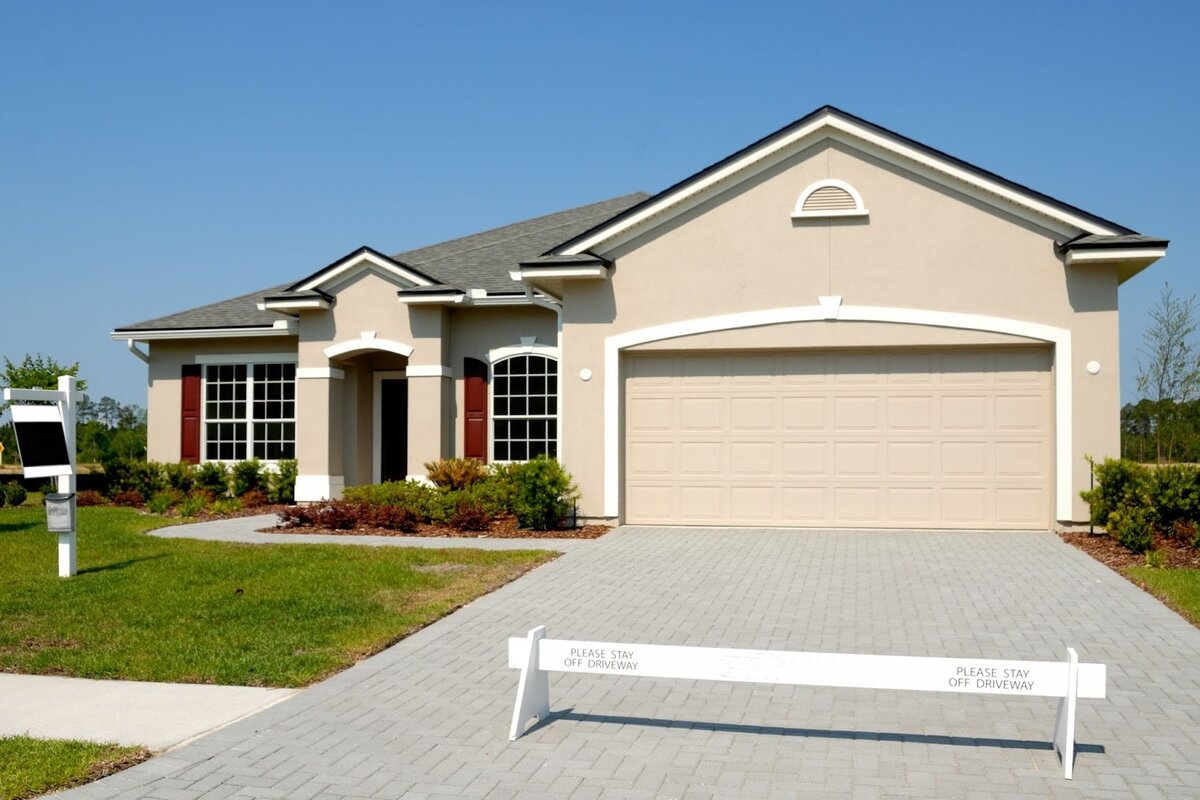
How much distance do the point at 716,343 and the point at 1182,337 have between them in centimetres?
949

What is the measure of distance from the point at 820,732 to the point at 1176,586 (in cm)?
635

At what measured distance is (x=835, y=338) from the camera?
1547 cm

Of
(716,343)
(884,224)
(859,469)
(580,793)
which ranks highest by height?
(884,224)

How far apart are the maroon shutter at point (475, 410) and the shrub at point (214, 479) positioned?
5.17 metres

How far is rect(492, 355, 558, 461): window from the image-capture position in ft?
63.3

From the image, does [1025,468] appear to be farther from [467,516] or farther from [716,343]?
[467,516]

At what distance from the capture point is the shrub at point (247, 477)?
20.8 m

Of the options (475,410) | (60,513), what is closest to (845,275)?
(475,410)

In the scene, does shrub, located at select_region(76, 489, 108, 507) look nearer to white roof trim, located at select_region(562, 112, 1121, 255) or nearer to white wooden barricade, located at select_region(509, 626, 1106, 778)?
white roof trim, located at select_region(562, 112, 1121, 255)

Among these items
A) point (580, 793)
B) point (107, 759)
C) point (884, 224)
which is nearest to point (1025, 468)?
point (884, 224)

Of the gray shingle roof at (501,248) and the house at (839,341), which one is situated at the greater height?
the gray shingle roof at (501,248)

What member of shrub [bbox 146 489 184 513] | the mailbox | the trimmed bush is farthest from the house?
the trimmed bush

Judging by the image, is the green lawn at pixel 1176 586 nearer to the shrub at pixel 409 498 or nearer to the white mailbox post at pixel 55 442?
the shrub at pixel 409 498

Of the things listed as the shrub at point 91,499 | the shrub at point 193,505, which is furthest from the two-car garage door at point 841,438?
the shrub at point 91,499
